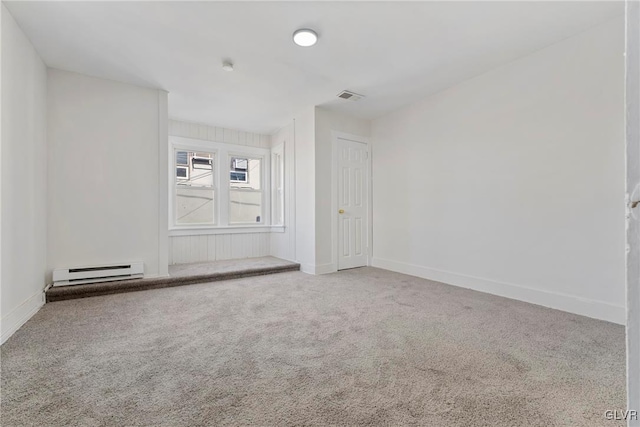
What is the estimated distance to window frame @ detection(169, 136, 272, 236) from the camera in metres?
4.73

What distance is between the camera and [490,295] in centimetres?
309

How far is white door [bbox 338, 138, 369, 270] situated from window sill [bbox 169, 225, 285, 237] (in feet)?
3.86

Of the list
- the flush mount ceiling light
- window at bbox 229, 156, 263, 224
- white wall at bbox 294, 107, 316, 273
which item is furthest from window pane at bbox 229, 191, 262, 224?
the flush mount ceiling light

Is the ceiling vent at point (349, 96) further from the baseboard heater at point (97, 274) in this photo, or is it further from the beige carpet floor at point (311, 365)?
the baseboard heater at point (97, 274)

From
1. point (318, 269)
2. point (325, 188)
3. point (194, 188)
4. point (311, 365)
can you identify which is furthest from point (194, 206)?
point (311, 365)

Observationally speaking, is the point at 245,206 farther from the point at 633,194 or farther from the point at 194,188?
the point at 633,194

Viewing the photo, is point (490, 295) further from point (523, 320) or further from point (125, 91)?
point (125, 91)

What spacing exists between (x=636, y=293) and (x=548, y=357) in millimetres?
1857

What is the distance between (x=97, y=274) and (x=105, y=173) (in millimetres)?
1165

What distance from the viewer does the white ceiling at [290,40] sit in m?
2.21

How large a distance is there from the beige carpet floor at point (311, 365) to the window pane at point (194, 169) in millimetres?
2501

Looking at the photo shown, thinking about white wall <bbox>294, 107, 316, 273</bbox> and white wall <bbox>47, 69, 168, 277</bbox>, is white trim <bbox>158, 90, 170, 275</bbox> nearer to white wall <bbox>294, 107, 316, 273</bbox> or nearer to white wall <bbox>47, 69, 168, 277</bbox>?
white wall <bbox>47, 69, 168, 277</bbox>

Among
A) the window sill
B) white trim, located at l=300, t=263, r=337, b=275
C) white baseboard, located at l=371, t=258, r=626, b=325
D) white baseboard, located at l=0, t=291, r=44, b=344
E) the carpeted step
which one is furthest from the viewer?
the window sill

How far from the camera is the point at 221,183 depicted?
5.11 metres
